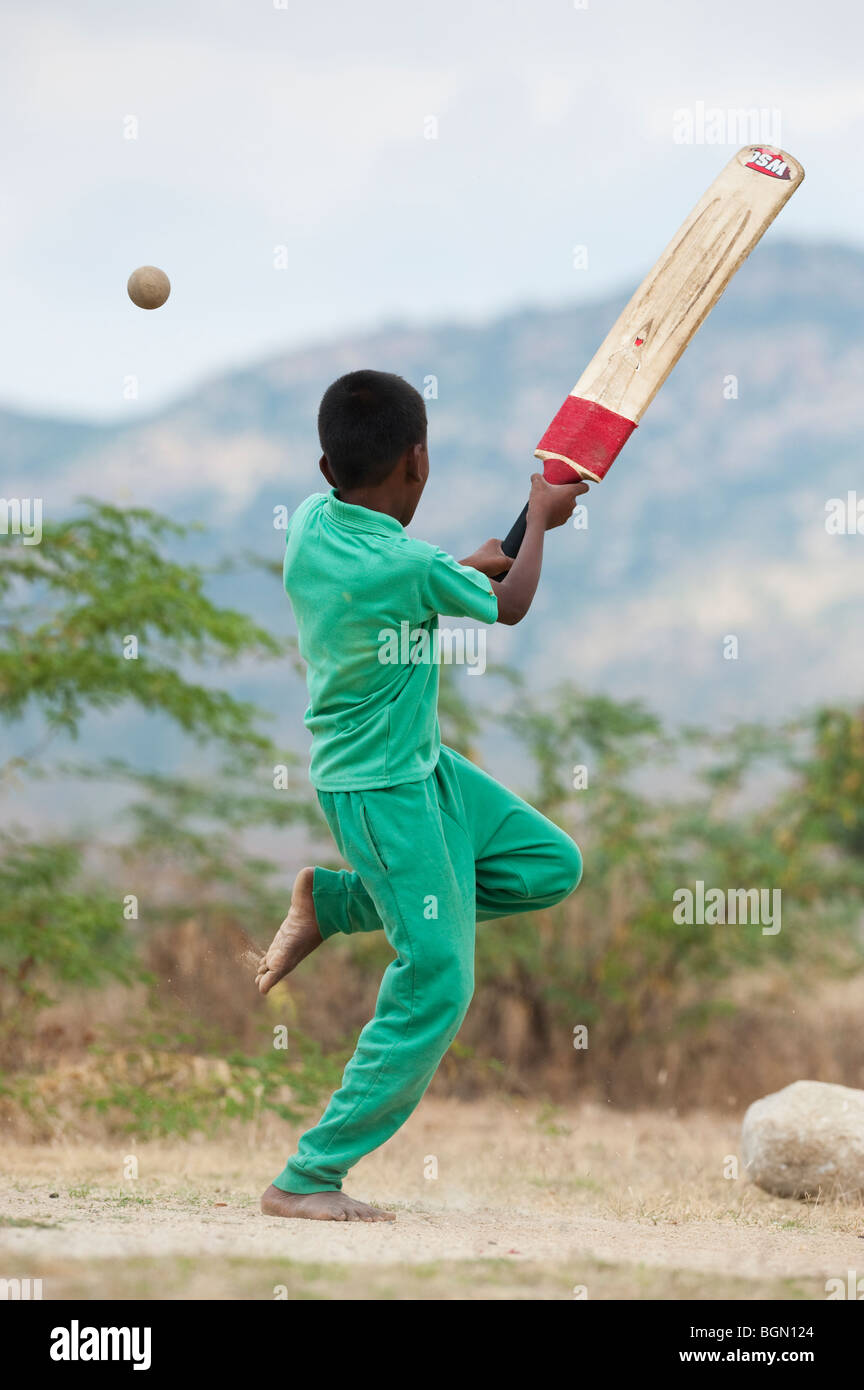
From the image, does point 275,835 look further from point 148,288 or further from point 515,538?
point 515,538

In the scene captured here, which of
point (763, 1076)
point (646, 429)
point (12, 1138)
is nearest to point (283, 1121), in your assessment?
point (12, 1138)

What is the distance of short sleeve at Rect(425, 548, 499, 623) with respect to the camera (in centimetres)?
391

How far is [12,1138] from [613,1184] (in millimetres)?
2872

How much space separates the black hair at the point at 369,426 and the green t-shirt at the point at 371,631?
114mm

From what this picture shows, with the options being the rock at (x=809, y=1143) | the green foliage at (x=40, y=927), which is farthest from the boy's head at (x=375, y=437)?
the green foliage at (x=40, y=927)

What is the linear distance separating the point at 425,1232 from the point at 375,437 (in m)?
2.14

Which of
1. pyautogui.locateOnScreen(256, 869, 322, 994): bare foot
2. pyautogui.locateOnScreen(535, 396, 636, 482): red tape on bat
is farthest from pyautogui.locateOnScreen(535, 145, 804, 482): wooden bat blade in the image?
pyautogui.locateOnScreen(256, 869, 322, 994): bare foot

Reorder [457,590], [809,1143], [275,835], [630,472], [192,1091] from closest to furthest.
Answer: [457,590], [809,1143], [192,1091], [275,835], [630,472]

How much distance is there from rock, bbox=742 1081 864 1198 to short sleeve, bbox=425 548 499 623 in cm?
283

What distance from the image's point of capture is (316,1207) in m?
4.12

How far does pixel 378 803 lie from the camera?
13.1 feet

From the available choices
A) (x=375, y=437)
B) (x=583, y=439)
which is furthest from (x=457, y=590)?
(x=583, y=439)

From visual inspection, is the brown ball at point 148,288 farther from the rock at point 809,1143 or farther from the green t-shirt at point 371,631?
the rock at point 809,1143

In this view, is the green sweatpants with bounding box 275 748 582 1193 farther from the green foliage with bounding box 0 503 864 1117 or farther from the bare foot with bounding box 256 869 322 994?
the green foliage with bounding box 0 503 864 1117
